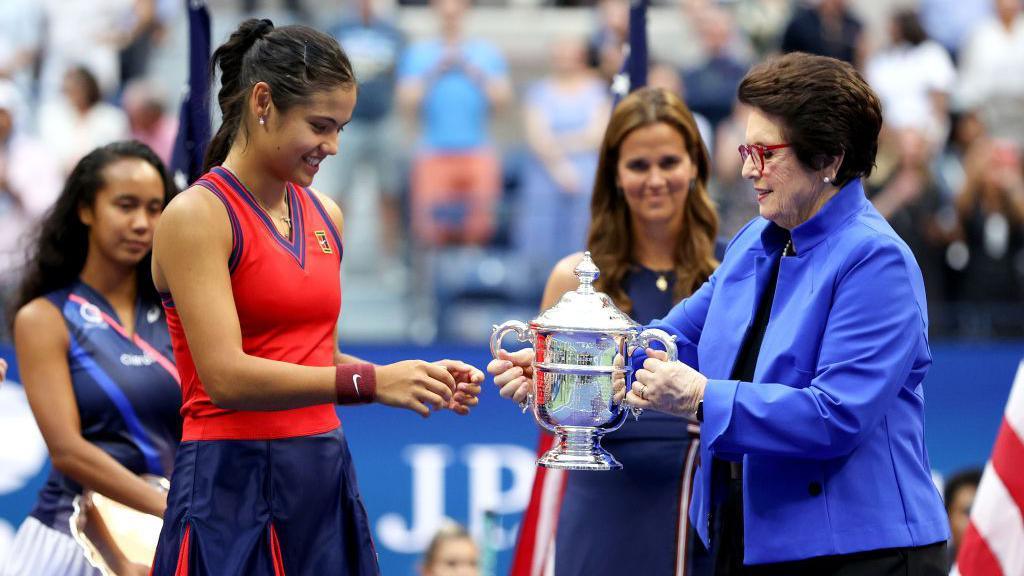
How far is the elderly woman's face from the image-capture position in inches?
122

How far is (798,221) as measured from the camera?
318cm

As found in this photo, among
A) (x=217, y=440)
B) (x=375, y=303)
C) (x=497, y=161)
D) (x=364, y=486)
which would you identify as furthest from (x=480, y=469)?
(x=217, y=440)

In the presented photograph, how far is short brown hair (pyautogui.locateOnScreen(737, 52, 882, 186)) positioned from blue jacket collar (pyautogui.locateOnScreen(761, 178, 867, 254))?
0.04m

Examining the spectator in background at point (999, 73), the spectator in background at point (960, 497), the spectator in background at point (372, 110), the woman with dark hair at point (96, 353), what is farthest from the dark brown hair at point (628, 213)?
the spectator in background at point (999, 73)

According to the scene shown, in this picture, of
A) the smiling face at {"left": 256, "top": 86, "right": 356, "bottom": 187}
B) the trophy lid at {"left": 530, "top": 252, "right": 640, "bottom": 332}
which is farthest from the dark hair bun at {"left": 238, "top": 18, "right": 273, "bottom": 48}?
the trophy lid at {"left": 530, "top": 252, "right": 640, "bottom": 332}

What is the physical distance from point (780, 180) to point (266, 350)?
1.14 m

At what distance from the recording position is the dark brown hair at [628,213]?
4.22 metres

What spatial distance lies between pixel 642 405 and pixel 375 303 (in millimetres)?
5013

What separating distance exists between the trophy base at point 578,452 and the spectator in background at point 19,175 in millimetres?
5026

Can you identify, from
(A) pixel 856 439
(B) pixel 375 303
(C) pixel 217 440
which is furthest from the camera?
(B) pixel 375 303

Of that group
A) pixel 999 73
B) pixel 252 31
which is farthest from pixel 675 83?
pixel 252 31

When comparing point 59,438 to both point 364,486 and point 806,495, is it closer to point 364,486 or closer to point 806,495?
point 806,495

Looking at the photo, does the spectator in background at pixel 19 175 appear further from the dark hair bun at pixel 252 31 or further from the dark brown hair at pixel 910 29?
the dark brown hair at pixel 910 29

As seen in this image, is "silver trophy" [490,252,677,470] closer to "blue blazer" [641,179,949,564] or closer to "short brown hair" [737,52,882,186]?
"blue blazer" [641,179,949,564]
